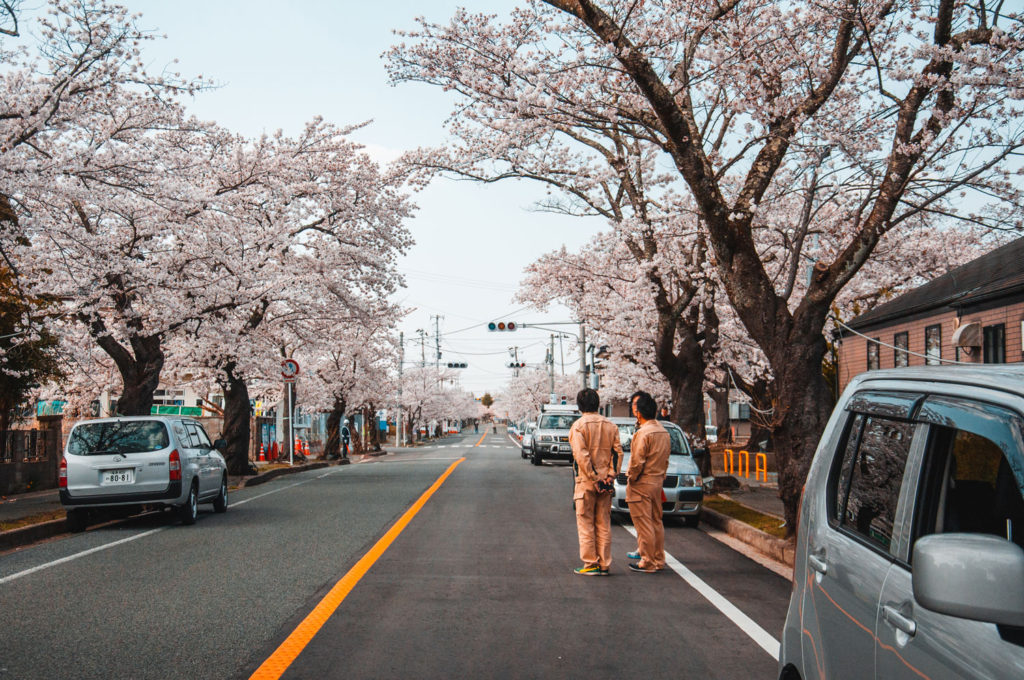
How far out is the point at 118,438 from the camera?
13.1 meters

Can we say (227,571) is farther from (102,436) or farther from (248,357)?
(248,357)

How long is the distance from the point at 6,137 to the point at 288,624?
11250 millimetres

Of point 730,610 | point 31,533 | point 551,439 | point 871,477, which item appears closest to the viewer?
point 871,477

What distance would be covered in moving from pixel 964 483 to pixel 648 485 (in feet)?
21.5

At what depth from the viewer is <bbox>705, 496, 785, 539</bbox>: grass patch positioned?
11852mm

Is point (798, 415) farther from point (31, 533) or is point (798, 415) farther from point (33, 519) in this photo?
point (33, 519)

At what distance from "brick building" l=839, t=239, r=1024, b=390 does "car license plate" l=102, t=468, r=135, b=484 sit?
1153cm

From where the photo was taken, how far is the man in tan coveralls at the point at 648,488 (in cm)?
898

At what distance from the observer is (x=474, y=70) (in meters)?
14.5

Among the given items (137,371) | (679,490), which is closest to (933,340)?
(679,490)

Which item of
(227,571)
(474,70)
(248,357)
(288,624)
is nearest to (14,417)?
(248,357)

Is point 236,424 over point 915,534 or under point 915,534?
under

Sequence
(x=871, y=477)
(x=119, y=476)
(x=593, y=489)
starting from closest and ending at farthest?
1. (x=871, y=477)
2. (x=593, y=489)
3. (x=119, y=476)

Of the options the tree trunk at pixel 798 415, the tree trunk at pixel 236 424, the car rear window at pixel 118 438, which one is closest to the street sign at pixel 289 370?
the tree trunk at pixel 236 424
